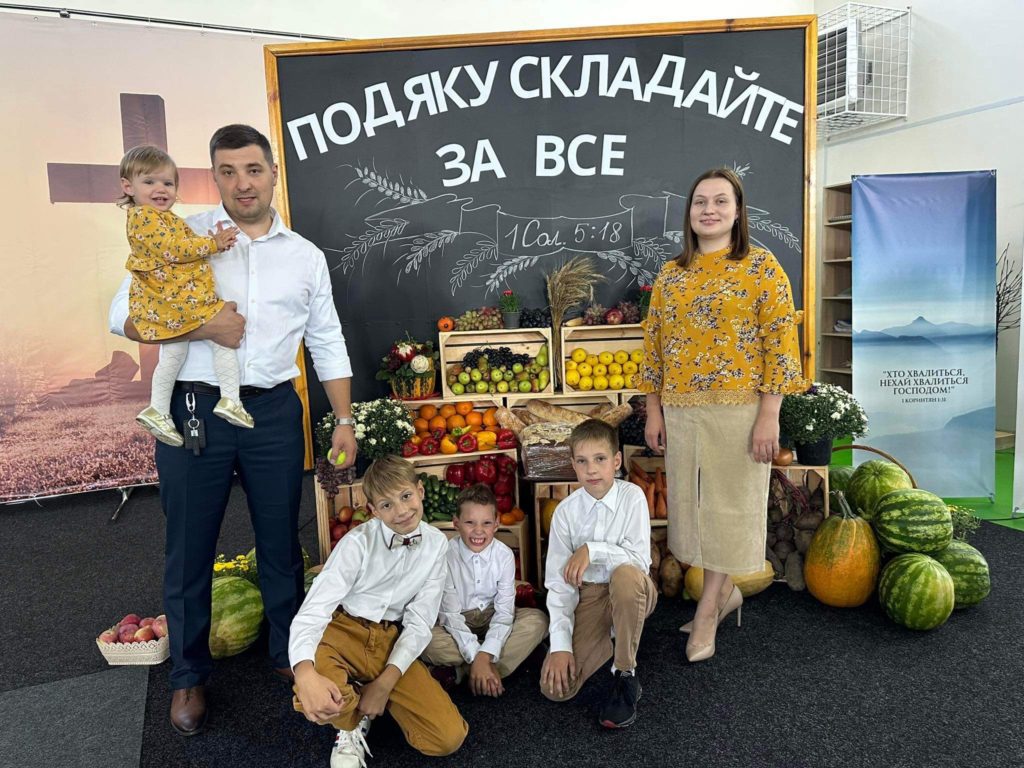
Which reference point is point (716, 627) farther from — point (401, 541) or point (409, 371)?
point (409, 371)

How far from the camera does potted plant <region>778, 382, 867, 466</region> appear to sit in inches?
135

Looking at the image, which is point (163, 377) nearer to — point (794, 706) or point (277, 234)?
point (277, 234)

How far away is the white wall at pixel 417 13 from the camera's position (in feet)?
19.2

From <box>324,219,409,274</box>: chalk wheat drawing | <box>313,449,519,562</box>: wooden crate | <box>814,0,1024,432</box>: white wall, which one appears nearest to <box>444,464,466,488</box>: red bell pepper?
<box>313,449,519,562</box>: wooden crate

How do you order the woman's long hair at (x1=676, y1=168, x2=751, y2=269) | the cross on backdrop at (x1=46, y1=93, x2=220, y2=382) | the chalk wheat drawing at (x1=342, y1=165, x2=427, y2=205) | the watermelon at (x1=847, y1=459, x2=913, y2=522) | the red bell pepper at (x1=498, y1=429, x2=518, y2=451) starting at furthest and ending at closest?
the cross on backdrop at (x1=46, y1=93, x2=220, y2=382), the chalk wheat drawing at (x1=342, y1=165, x2=427, y2=205), the red bell pepper at (x1=498, y1=429, x2=518, y2=451), the watermelon at (x1=847, y1=459, x2=913, y2=522), the woman's long hair at (x1=676, y1=168, x2=751, y2=269)

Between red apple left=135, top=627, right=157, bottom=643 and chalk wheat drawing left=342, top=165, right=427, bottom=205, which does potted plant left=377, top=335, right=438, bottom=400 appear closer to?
chalk wheat drawing left=342, top=165, right=427, bottom=205

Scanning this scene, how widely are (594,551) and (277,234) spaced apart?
163cm

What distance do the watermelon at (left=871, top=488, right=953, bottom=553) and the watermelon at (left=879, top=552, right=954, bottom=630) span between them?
0.13 metres

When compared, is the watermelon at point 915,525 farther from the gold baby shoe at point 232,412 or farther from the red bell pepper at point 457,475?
the gold baby shoe at point 232,412

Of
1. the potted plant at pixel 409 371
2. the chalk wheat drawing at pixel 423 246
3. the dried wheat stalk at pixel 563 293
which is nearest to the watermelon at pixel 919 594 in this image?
the dried wheat stalk at pixel 563 293

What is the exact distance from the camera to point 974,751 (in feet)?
7.22

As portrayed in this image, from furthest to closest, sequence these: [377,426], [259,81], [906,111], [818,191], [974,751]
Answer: [818,191]
[906,111]
[259,81]
[377,426]
[974,751]

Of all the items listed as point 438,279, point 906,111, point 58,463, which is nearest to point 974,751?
point 438,279

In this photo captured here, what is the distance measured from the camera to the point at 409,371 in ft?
12.9
